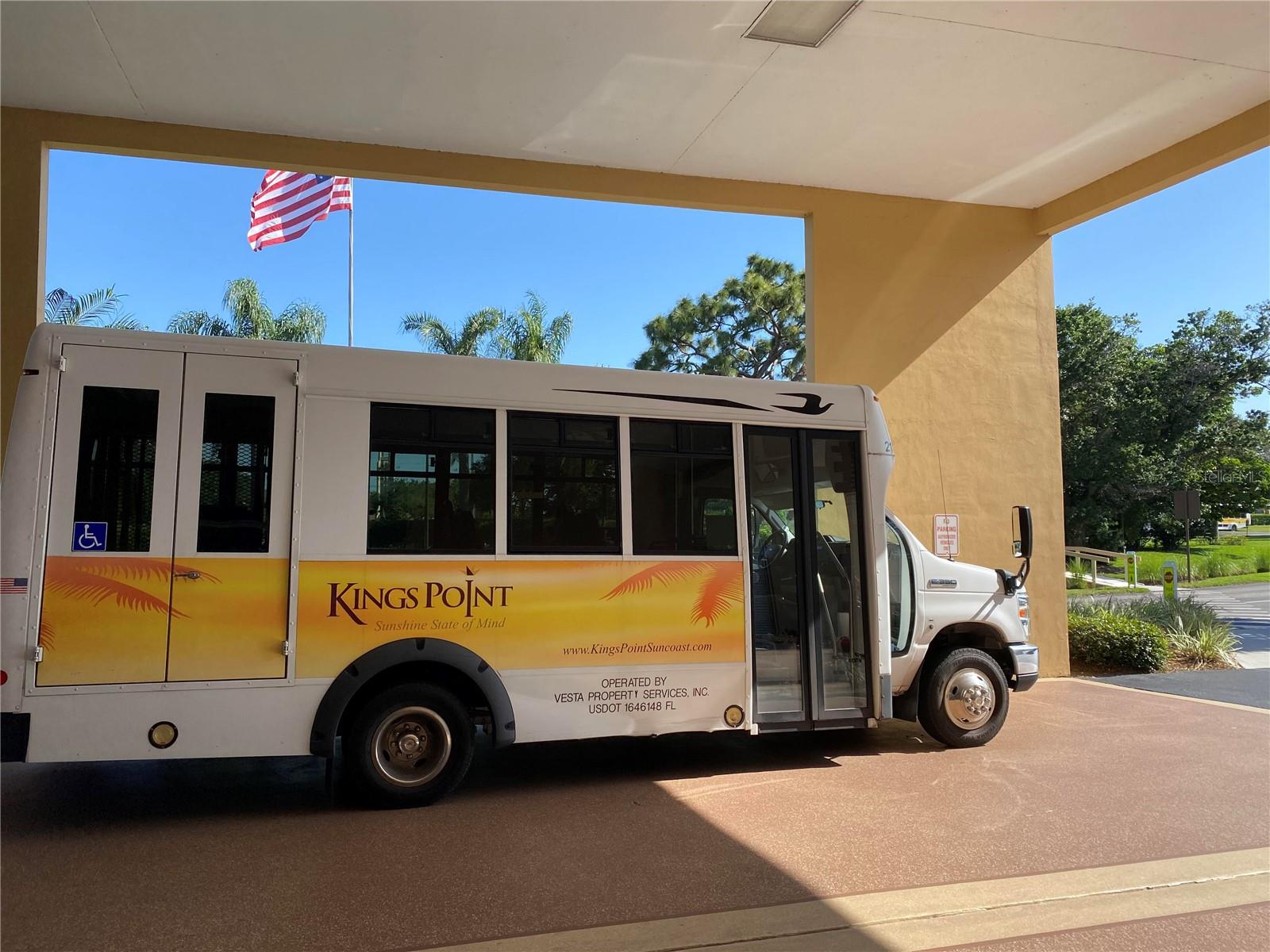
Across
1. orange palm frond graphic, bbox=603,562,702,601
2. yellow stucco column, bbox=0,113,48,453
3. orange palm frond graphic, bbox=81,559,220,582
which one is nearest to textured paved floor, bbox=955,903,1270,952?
orange palm frond graphic, bbox=603,562,702,601

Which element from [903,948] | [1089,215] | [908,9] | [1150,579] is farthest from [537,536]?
[1150,579]

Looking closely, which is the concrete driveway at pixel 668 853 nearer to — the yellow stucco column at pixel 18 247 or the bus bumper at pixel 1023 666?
the bus bumper at pixel 1023 666

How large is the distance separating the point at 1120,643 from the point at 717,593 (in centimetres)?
828

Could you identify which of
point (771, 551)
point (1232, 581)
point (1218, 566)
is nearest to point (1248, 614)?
point (1232, 581)

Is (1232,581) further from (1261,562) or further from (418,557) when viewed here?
(418,557)

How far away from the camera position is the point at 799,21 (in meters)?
7.55

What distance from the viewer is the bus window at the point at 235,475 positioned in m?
5.57

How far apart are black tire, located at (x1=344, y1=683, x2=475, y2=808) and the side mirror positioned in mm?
4808

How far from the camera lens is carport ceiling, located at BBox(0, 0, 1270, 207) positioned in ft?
24.4

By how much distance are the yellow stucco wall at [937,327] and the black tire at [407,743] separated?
20.2 ft

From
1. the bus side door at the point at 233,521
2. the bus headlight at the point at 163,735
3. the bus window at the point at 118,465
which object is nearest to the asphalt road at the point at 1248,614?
the bus side door at the point at 233,521

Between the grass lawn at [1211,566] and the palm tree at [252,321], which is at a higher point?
the palm tree at [252,321]

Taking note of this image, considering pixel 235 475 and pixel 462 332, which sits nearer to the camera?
pixel 235 475

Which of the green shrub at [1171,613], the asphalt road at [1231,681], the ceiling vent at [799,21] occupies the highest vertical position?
the ceiling vent at [799,21]
